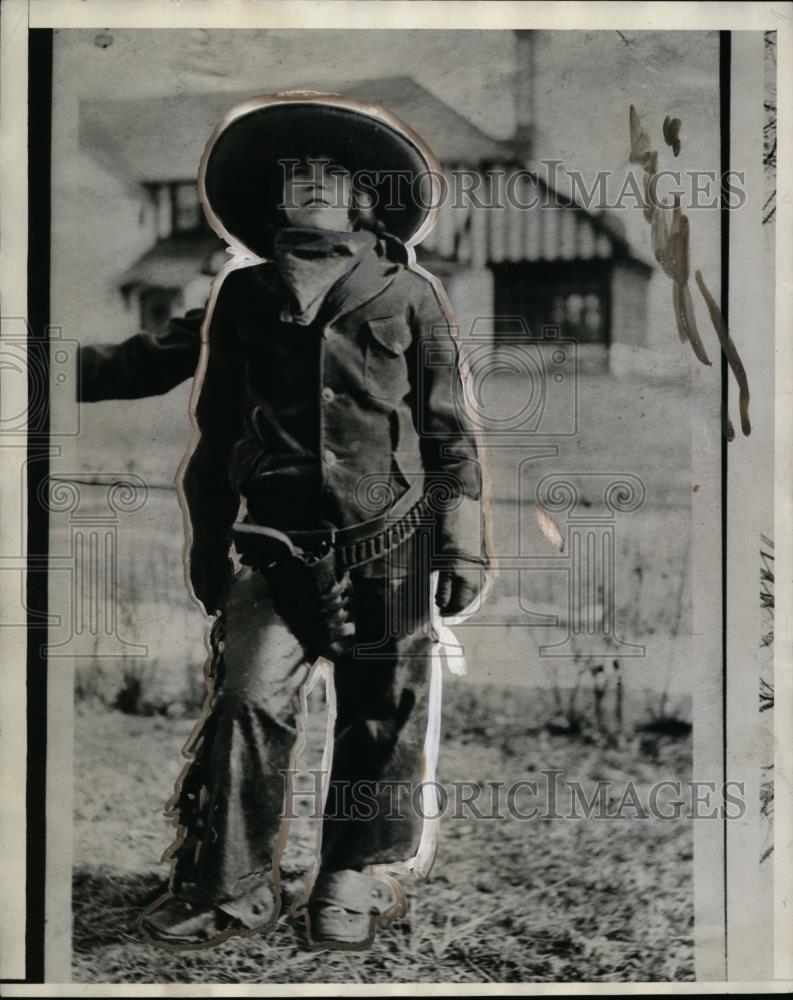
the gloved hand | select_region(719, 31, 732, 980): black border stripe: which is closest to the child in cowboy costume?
the gloved hand

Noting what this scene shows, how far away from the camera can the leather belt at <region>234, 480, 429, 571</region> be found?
11.2 feet

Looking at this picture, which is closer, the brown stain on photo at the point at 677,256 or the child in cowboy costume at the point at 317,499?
the child in cowboy costume at the point at 317,499

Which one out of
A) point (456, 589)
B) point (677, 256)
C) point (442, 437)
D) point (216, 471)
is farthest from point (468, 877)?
point (677, 256)

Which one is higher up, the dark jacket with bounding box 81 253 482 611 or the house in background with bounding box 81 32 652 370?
the house in background with bounding box 81 32 652 370

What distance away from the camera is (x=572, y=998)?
353cm

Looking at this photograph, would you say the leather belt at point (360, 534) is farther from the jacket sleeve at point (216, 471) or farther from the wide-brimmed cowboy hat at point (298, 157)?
the wide-brimmed cowboy hat at point (298, 157)

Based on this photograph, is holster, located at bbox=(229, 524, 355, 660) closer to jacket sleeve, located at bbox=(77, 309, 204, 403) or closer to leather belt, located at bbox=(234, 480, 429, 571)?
leather belt, located at bbox=(234, 480, 429, 571)

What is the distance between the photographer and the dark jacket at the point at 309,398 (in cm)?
342

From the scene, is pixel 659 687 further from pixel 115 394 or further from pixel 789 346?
pixel 115 394

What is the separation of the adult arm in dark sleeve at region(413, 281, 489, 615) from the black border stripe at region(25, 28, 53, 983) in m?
1.30

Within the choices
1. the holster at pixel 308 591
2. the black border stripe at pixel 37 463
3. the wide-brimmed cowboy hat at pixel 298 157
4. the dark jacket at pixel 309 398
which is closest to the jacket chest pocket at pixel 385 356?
the dark jacket at pixel 309 398

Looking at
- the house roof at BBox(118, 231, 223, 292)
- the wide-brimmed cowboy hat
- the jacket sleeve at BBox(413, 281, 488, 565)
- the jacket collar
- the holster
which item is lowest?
the holster

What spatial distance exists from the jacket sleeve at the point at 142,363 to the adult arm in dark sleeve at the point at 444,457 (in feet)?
2.56

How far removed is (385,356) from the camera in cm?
345
